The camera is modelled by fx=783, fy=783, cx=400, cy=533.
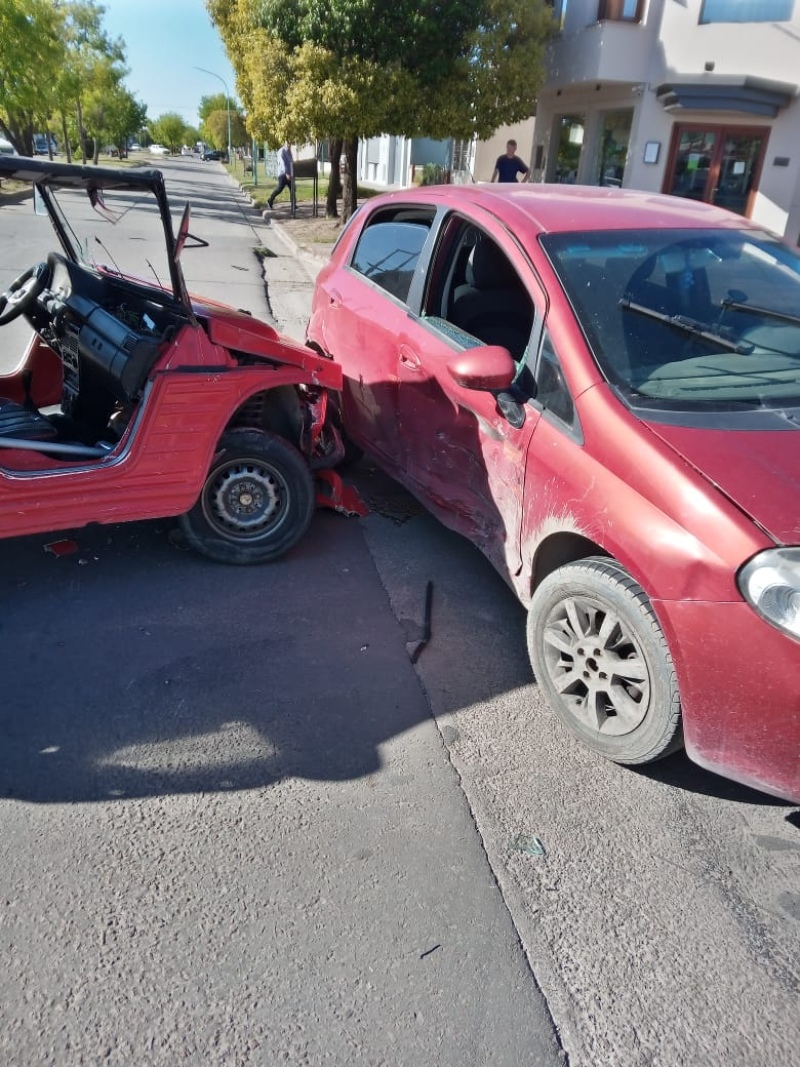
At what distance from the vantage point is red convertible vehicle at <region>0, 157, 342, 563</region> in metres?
3.52

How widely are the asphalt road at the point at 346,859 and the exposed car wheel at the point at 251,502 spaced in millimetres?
351

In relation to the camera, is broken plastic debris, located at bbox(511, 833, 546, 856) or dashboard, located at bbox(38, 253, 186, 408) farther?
dashboard, located at bbox(38, 253, 186, 408)

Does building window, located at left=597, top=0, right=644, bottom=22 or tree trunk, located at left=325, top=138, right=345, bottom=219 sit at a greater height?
building window, located at left=597, top=0, right=644, bottom=22

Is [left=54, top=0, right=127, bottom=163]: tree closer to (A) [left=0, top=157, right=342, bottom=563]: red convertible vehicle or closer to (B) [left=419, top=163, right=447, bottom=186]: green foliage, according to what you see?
(B) [left=419, top=163, right=447, bottom=186]: green foliage

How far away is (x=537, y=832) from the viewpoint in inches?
102

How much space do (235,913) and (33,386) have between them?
12.1ft

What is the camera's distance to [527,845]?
2531 millimetres

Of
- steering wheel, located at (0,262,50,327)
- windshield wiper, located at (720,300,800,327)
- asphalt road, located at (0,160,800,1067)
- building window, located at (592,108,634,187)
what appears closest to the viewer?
asphalt road, located at (0,160,800,1067)

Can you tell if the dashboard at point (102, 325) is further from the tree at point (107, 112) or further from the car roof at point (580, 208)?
the tree at point (107, 112)

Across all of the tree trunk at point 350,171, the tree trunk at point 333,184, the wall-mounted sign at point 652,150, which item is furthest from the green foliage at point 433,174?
the wall-mounted sign at point 652,150

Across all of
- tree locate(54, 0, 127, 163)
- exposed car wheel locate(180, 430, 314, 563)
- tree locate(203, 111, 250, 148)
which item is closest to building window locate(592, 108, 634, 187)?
exposed car wheel locate(180, 430, 314, 563)

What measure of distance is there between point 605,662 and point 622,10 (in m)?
18.1

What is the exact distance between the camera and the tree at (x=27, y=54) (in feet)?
80.9

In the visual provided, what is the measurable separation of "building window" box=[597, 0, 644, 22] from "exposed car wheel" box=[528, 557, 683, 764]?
1759cm
